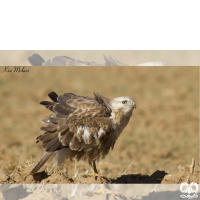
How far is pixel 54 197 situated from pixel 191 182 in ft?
5.74

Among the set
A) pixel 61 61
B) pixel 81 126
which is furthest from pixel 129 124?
pixel 81 126

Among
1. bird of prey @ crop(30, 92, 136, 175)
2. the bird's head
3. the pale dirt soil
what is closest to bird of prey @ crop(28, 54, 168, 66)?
bird of prey @ crop(30, 92, 136, 175)

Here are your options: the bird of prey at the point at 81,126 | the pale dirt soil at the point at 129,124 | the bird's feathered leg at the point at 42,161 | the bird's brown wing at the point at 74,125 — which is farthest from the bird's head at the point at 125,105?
the bird's feathered leg at the point at 42,161

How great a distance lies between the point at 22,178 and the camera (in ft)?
18.7

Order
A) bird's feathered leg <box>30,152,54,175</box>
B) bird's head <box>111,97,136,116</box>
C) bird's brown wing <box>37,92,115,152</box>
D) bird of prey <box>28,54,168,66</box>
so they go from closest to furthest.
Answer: bird's brown wing <box>37,92,115,152</box> → bird's feathered leg <box>30,152,54,175</box> → bird's head <box>111,97,136,116</box> → bird of prey <box>28,54,168,66</box>

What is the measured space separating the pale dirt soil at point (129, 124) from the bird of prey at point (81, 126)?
0.31 metres

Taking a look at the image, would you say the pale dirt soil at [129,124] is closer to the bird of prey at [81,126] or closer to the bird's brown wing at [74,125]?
the bird of prey at [81,126]

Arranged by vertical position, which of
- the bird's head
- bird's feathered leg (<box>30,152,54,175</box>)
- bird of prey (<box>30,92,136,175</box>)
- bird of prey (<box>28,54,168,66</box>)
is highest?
bird of prey (<box>28,54,168,66</box>)

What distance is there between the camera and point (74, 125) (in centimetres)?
544

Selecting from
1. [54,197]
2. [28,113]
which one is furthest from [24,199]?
[28,113]

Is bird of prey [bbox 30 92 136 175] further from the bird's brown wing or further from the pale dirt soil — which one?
the pale dirt soil

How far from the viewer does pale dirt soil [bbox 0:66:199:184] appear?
21.4ft

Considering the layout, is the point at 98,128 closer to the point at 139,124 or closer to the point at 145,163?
the point at 145,163

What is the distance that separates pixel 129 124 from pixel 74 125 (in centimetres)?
617
